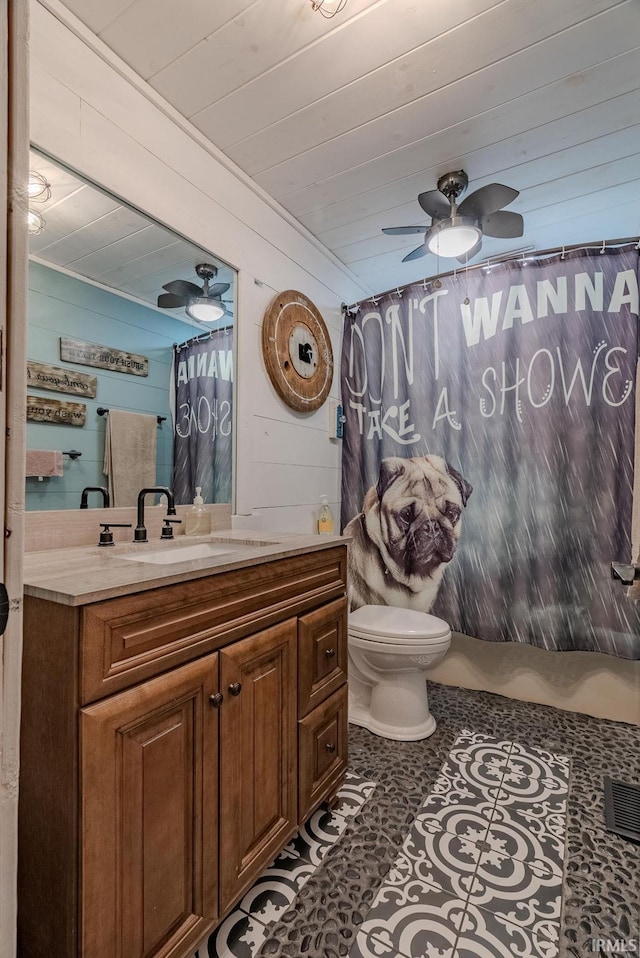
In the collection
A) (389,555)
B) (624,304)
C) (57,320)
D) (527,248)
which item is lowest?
(389,555)

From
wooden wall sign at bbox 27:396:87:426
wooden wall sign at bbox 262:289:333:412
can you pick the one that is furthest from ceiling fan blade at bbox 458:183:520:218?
wooden wall sign at bbox 27:396:87:426

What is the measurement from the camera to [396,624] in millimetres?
1963

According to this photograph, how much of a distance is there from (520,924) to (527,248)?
2.71m

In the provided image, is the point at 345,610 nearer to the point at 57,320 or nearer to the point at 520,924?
the point at 520,924

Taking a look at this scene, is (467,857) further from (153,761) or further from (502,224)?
(502,224)

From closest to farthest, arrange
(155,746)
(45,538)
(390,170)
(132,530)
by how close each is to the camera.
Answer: (155,746)
(45,538)
(132,530)
(390,170)

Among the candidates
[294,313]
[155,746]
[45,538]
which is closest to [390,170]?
[294,313]

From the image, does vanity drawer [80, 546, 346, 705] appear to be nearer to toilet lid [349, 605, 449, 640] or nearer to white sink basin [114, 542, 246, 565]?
white sink basin [114, 542, 246, 565]

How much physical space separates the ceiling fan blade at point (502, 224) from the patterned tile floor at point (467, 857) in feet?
7.08

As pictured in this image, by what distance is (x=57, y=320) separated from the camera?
1.29m

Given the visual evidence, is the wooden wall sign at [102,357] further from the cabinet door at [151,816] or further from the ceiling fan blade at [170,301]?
the cabinet door at [151,816]

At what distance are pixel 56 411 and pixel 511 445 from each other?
1.79 m

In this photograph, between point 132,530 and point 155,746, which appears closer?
point 155,746

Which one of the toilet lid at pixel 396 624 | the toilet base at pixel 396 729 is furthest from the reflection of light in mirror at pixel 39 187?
the toilet base at pixel 396 729
